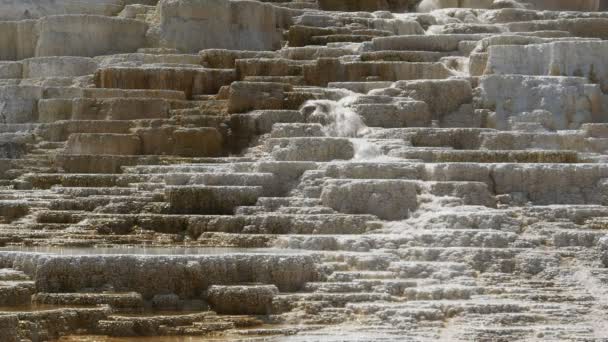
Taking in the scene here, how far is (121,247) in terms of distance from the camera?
40.9 feet

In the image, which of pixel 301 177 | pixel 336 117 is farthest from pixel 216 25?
pixel 301 177

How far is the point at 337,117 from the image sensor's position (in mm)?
15719

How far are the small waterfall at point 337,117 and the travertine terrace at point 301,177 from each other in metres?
0.03

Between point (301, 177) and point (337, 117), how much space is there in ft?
6.97

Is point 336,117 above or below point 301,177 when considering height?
above

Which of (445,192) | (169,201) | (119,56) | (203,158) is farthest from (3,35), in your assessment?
(445,192)

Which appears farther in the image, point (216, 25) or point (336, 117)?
point (216, 25)

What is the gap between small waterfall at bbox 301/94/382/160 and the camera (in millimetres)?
15477

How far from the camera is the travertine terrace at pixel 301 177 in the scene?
10.8m

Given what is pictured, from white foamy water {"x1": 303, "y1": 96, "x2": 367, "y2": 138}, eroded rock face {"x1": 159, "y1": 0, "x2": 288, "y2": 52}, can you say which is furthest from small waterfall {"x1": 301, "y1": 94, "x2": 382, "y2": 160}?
eroded rock face {"x1": 159, "y1": 0, "x2": 288, "y2": 52}

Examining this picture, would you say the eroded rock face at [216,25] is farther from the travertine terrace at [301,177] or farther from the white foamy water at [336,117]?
the white foamy water at [336,117]

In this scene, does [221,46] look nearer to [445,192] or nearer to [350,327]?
[445,192]

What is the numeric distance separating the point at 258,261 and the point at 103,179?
3.41 meters

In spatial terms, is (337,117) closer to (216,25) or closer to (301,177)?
(301,177)
